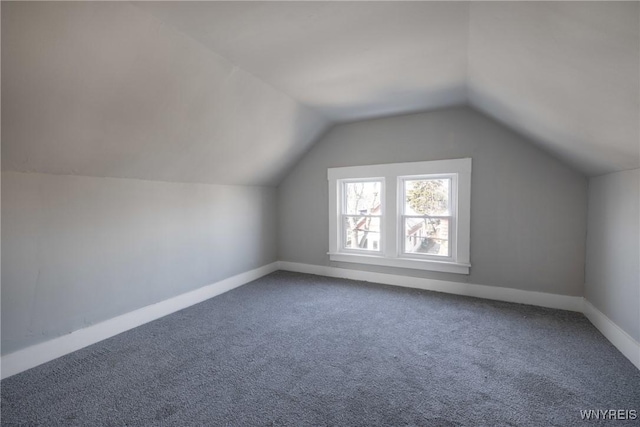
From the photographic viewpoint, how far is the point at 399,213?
405 centimetres

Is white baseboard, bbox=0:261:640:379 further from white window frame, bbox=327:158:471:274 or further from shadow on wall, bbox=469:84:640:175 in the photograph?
shadow on wall, bbox=469:84:640:175

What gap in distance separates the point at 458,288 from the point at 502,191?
129 centimetres

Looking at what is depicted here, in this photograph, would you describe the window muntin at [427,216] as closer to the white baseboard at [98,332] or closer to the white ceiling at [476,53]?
the white ceiling at [476,53]

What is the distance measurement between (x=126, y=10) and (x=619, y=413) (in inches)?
143

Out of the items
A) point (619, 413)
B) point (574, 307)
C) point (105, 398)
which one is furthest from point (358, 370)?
point (574, 307)

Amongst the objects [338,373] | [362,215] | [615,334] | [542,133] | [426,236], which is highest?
[542,133]

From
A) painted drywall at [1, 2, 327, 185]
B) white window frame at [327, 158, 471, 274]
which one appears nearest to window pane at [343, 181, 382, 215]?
white window frame at [327, 158, 471, 274]

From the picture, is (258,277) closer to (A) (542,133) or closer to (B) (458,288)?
(B) (458,288)

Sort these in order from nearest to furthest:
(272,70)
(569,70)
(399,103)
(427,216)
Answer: (569,70), (272,70), (399,103), (427,216)

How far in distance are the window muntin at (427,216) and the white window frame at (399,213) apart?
29 mm

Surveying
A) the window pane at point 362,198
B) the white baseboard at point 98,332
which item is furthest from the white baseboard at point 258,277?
the window pane at point 362,198

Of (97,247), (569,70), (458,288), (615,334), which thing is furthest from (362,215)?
(97,247)

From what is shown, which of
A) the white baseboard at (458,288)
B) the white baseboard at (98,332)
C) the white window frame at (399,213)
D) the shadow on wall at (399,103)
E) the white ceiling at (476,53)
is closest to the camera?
the white ceiling at (476,53)

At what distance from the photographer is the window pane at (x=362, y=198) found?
429cm
